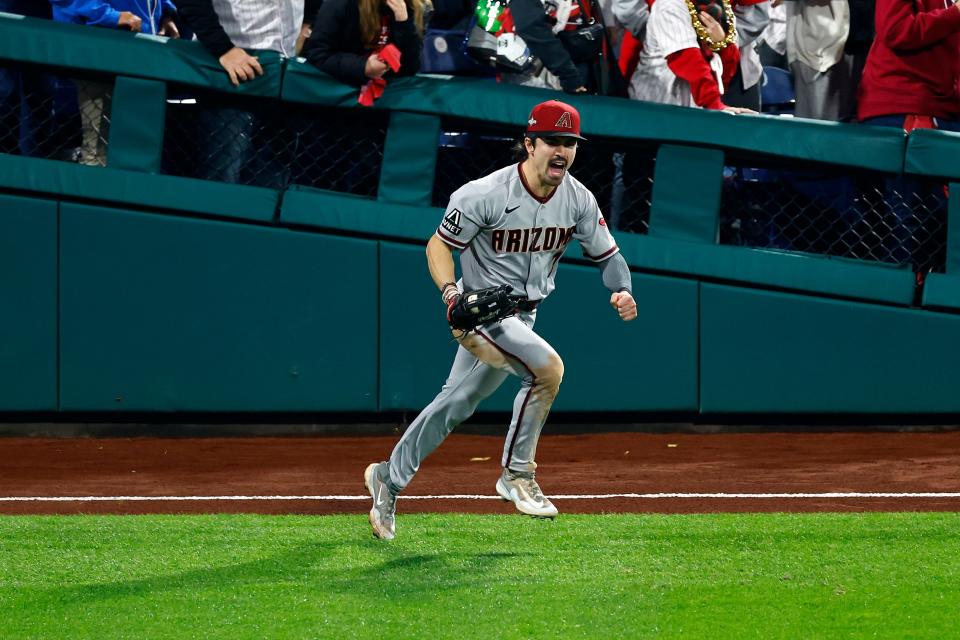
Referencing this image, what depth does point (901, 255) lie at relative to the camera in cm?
858

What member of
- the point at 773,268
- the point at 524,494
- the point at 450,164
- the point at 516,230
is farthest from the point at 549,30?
the point at 524,494

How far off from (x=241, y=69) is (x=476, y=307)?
345 centimetres

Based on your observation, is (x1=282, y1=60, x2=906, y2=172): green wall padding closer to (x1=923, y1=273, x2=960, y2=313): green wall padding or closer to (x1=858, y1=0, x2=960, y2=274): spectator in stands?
(x1=858, y1=0, x2=960, y2=274): spectator in stands

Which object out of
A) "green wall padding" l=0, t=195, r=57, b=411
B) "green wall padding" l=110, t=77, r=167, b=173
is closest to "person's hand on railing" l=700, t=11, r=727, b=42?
"green wall padding" l=110, t=77, r=167, b=173

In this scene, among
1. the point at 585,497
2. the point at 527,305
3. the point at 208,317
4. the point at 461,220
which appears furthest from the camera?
the point at 208,317

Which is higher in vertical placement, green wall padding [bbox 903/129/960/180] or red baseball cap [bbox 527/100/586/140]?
red baseball cap [bbox 527/100/586/140]

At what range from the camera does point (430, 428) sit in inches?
224

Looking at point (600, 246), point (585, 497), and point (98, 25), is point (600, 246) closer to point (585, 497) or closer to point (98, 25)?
point (585, 497)

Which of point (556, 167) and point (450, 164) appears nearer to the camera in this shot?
point (556, 167)

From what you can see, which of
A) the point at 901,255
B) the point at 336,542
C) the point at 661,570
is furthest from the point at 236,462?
the point at 901,255

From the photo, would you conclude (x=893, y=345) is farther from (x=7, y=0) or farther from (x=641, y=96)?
(x=7, y=0)

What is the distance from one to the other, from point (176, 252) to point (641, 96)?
2975 millimetres

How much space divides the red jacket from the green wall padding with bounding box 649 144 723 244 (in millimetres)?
976

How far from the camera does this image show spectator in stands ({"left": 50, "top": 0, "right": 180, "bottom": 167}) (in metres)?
8.23
